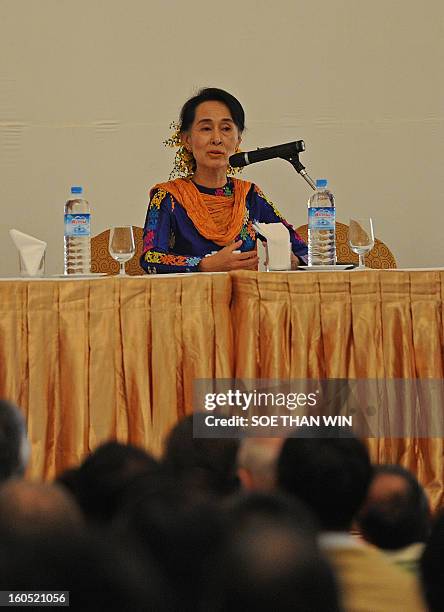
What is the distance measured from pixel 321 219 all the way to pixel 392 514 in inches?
89.9

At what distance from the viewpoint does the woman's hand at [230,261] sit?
2404mm

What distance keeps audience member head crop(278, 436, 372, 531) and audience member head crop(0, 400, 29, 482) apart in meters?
0.06

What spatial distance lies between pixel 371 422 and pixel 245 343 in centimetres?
187

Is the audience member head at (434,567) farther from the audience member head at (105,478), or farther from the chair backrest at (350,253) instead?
the chair backrest at (350,253)

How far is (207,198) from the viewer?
2945 mm

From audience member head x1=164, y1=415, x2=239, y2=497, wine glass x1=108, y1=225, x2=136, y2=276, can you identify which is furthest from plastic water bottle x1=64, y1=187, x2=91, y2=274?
audience member head x1=164, y1=415, x2=239, y2=497

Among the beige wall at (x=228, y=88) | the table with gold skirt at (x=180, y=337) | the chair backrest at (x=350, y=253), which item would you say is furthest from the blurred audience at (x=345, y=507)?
the beige wall at (x=228, y=88)

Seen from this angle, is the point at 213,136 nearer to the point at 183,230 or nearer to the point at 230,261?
the point at 183,230

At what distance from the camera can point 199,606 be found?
0.19 metres

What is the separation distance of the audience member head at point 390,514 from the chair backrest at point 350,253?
10.4ft

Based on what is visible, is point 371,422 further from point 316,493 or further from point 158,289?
point 158,289

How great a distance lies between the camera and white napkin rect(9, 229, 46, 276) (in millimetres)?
2391

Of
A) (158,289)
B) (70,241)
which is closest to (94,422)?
(158,289)

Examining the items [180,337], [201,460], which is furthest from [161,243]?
[201,460]
